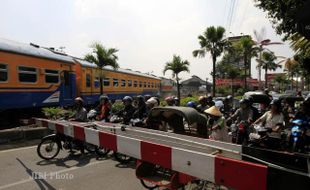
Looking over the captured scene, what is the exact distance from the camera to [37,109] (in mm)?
12984

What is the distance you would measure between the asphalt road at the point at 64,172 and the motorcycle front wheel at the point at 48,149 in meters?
0.14

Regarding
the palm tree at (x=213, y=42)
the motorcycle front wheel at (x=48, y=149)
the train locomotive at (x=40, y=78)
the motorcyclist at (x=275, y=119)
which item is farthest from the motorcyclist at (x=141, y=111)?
the palm tree at (x=213, y=42)

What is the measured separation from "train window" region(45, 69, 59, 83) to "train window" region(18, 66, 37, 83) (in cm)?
77

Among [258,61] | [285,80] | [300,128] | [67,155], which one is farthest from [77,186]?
[285,80]

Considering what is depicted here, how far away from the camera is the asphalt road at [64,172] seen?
18.1 ft

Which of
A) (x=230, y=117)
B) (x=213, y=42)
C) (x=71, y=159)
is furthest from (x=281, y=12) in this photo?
(x=213, y=42)

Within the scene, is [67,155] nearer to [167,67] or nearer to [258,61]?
[167,67]

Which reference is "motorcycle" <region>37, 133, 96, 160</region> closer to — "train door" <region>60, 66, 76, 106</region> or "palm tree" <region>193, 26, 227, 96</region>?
"train door" <region>60, 66, 76, 106</region>

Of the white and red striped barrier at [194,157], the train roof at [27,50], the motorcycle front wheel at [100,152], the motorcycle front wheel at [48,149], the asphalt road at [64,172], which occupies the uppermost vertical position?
the train roof at [27,50]

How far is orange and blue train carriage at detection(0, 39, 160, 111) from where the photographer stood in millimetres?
11008

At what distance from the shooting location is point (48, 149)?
7426 millimetres

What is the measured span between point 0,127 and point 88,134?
24.9 ft

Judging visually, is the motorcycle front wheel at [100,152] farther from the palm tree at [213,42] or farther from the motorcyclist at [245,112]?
the palm tree at [213,42]

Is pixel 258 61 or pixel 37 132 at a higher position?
pixel 258 61
